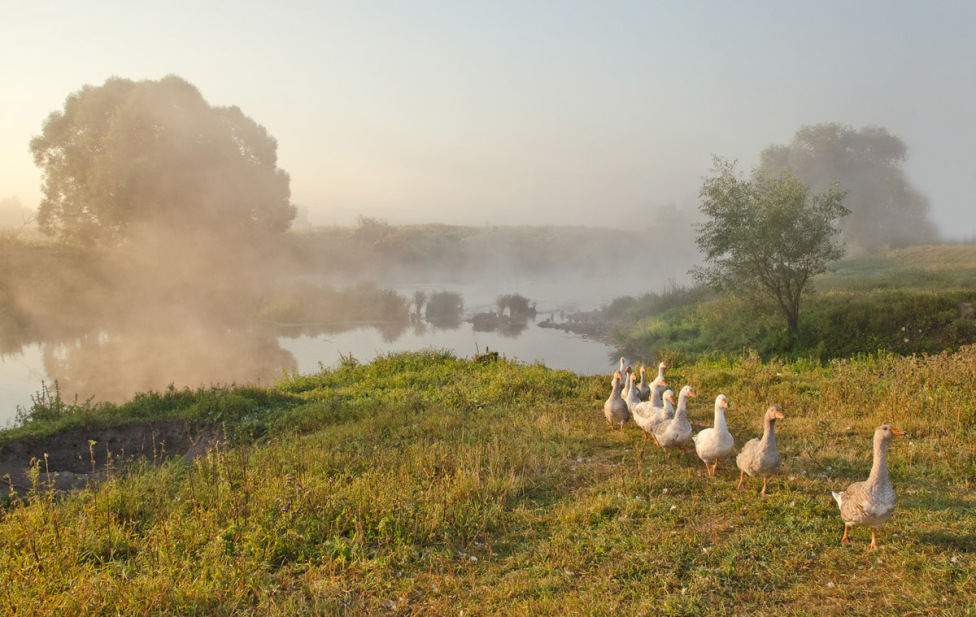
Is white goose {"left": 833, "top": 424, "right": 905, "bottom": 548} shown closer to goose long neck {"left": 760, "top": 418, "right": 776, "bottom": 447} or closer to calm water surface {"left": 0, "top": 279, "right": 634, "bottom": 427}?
goose long neck {"left": 760, "top": 418, "right": 776, "bottom": 447}

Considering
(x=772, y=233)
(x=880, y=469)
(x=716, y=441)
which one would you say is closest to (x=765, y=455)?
(x=716, y=441)

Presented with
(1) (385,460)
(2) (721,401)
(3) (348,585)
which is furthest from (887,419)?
(3) (348,585)

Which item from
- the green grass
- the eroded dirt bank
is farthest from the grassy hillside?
the eroded dirt bank

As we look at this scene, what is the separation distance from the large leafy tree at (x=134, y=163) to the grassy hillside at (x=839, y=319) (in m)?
28.8

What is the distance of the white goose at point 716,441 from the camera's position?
6.60m

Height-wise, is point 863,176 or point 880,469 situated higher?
point 863,176

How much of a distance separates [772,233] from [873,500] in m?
16.5

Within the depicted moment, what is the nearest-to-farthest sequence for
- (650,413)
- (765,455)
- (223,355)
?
1. (765,455)
2. (650,413)
3. (223,355)

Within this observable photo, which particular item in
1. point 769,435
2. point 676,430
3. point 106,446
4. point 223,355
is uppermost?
point 769,435

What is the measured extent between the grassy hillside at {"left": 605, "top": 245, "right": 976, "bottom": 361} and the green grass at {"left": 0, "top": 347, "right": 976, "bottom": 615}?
10.3m

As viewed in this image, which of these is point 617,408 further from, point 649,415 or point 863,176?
point 863,176

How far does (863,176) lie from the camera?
165 ft

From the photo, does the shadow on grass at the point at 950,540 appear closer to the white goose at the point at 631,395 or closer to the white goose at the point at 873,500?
the white goose at the point at 873,500

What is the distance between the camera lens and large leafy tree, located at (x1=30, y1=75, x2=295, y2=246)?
32750 millimetres
